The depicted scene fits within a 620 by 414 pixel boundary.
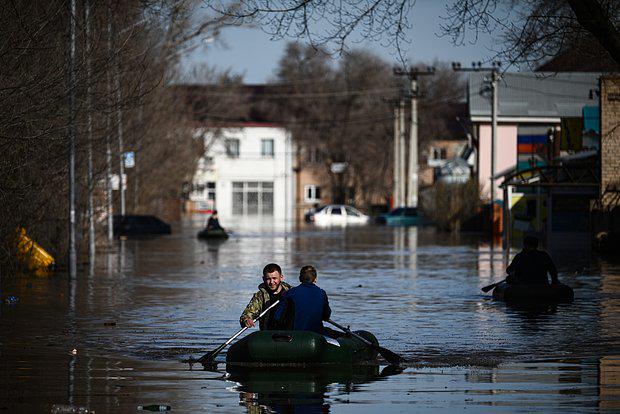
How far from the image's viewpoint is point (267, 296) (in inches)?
612

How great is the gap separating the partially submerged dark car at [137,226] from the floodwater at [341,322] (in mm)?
21635

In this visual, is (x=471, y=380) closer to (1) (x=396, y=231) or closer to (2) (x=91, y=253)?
(2) (x=91, y=253)

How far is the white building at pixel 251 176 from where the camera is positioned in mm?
119562

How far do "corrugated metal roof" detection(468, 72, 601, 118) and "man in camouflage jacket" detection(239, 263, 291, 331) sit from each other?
5897cm

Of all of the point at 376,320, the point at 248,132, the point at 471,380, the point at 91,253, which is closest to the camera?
the point at 471,380

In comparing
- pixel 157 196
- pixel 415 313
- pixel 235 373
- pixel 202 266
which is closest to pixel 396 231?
pixel 157 196

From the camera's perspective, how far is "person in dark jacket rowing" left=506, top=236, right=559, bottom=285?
75.8 feet

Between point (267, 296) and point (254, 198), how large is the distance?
105m

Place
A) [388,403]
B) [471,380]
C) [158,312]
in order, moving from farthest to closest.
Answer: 1. [158,312]
2. [471,380]
3. [388,403]

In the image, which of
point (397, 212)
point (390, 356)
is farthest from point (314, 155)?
point (390, 356)

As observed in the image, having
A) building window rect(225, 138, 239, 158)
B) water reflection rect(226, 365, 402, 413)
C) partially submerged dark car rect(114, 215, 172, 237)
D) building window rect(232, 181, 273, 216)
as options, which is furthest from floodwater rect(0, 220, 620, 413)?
building window rect(232, 181, 273, 216)

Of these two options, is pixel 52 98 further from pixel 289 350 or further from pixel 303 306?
pixel 289 350

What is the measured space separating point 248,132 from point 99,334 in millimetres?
101072

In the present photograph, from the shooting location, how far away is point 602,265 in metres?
36.6
